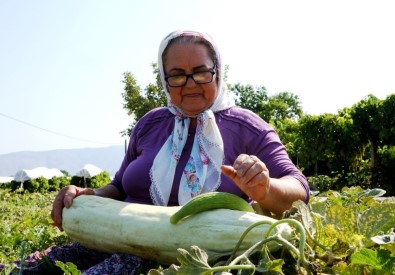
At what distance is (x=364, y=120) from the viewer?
1655 cm

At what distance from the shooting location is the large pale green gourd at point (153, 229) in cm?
160

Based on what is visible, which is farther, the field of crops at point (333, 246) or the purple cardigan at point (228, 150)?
the purple cardigan at point (228, 150)

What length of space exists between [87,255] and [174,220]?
0.78 m

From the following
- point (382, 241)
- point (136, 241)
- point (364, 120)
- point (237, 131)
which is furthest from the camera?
point (364, 120)

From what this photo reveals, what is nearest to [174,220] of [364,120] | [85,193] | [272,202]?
[272,202]

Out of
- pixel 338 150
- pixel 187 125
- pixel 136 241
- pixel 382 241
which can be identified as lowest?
pixel 338 150

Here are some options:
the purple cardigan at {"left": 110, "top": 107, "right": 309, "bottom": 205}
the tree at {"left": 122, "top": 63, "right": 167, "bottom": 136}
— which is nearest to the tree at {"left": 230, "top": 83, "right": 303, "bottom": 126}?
the tree at {"left": 122, "top": 63, "right": 167, "bottom": 136}

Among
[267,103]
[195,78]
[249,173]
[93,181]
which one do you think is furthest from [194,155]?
[267,103]

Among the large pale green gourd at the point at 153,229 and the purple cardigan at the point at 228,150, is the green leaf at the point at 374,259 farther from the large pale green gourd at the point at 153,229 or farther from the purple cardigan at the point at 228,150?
the purple cardigan at the point at 228,150

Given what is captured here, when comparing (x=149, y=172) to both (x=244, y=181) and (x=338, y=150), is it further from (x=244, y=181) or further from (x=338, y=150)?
(x=338, y=150)

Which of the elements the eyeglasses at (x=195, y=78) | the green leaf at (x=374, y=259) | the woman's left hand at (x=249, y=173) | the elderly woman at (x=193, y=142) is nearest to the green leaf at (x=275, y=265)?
the green leaf at (x=374, y=259)

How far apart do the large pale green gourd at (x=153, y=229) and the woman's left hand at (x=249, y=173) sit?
0.15 meters

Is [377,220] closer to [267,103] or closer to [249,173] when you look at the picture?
[249,173]

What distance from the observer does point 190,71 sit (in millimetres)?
2803
